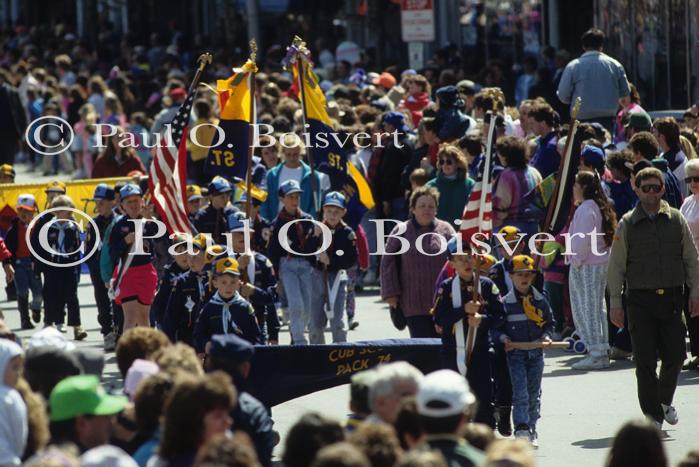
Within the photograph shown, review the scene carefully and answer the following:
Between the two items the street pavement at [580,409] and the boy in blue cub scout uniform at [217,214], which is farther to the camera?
the boy in blue cub scout uniform at [217,214]

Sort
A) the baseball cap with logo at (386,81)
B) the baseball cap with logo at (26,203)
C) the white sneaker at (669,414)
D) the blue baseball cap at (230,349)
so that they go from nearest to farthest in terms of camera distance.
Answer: the blue baseball cap at (230,349) → the white sneaker at (669,414) → the baseball cap with logo at (26,203) → the baseball cap with logo at (386,81)

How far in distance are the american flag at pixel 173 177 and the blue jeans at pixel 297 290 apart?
970 millimetres

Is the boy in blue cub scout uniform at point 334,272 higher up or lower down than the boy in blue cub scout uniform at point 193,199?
lower down

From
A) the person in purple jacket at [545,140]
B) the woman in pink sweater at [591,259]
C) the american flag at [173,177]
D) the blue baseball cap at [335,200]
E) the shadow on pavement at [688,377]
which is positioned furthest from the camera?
the person in purple jacket at [545,140]

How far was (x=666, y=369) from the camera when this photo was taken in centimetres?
1131

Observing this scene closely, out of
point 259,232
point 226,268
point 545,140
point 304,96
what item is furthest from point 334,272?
point 226,268

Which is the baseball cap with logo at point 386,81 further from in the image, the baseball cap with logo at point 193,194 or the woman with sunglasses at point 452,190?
the woman with sunglasses at point 452,190

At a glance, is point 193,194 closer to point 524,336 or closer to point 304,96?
point 304,96

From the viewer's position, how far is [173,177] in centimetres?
1447

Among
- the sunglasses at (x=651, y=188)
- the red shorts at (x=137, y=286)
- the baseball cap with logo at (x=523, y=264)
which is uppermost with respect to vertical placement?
the sunglasses at (x=651, y=188)

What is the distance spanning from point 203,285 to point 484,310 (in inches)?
102

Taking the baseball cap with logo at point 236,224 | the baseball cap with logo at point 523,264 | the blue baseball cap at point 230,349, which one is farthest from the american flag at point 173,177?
the blue baseball cap at point 230,349

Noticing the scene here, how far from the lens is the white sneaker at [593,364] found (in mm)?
13742

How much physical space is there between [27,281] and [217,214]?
10.7 ft
